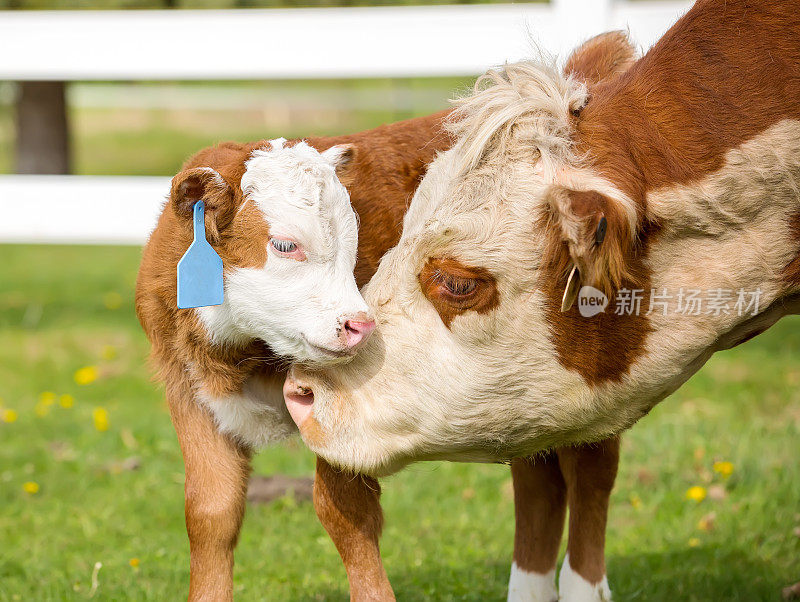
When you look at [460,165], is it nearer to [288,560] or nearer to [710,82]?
[710,82]

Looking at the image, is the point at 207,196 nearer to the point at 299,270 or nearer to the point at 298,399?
the point at 299,270

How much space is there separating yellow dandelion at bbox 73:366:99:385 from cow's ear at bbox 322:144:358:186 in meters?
4.33

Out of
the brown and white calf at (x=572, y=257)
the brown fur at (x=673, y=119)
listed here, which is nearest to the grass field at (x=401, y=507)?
the brown and white calf at (x=572, y=257)

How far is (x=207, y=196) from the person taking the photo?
3.13m

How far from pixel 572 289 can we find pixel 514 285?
0.17 metres

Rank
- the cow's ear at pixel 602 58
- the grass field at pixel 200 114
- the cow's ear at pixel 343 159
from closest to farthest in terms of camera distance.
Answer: the cow's ear at pixel 343 159, the cow's ear at pixel 602 58, the grass field at pixel 200 114

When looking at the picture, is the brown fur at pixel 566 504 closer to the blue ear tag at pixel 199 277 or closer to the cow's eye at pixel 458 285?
the cow's eye at pixel 458 285

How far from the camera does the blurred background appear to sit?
4.55 m

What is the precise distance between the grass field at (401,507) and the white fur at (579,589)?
0.41 m

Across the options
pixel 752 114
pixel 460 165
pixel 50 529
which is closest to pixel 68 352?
pixel 50 529

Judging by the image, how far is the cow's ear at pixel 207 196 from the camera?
308 cm

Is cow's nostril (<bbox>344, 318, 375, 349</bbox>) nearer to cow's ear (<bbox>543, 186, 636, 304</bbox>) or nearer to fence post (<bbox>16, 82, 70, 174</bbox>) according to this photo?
cow's ear (<bbox>543, 186, 636, 304</bbox>)

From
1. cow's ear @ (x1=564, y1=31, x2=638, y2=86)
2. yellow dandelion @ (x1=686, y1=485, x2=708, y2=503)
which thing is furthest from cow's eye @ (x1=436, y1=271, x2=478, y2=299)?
yellow dandelion @ (x1=686, y1=485, x2=708, y2=503)

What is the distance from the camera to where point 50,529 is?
16.4ft
